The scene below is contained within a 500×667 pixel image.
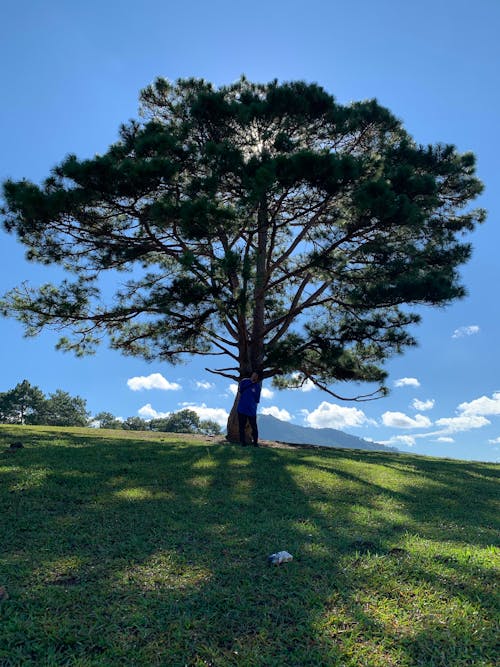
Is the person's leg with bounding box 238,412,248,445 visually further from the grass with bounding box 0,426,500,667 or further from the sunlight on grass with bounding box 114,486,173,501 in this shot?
the sunlight on grass with bounding box 114,486,173,501

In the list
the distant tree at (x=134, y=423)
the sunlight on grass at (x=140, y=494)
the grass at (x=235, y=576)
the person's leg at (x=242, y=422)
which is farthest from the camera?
the distant tree at (x=134, y=423)

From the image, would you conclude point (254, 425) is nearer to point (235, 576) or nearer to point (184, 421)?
point (235, 576)

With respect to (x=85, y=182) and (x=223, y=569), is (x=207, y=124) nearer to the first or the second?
(x=85, y=182)

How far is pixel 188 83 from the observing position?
16.1 meters

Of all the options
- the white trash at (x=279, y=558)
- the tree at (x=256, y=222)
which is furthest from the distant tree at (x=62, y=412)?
the white trash at (x=279, y=558)

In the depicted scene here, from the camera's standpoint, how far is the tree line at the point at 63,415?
153 ft

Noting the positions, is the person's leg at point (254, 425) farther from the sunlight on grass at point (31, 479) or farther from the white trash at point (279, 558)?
the white trash at point (279, 558)

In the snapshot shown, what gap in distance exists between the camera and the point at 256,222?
13945mm

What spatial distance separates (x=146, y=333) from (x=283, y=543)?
12730 millimetres

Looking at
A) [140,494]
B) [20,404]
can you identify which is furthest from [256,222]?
[20,404]

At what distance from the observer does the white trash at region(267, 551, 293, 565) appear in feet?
12.3

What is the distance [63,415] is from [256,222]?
45.0 metres

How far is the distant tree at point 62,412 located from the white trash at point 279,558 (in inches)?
1915

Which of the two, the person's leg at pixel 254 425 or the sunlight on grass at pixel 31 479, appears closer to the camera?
the sunlight on grass at pixel 31 479
